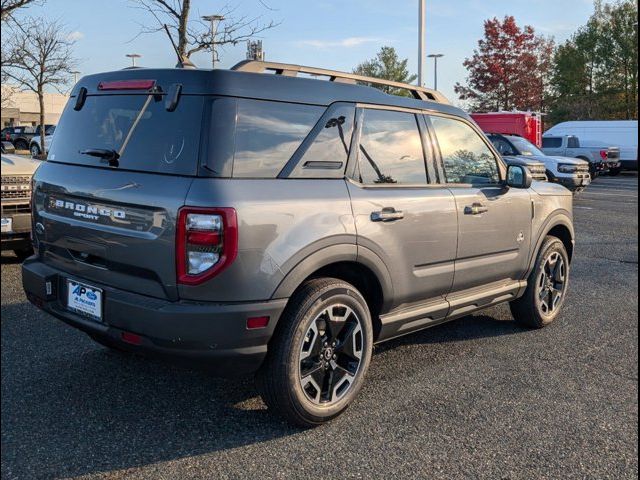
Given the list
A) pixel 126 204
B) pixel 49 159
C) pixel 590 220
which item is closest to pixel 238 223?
pixel 126 204

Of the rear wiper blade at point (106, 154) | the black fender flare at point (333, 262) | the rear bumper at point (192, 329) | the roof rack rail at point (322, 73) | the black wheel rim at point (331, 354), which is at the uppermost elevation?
the roof rack rail at point (322, 73)

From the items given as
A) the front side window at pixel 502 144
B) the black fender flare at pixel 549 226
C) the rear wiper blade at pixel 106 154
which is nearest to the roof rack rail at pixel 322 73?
the rear wiper blade at pixel 106 154

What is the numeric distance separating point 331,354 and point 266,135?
1.26 metres

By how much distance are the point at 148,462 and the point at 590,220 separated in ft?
40.2

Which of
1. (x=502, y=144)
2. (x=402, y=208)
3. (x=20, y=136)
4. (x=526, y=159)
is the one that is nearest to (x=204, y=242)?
(x=402, y=208)

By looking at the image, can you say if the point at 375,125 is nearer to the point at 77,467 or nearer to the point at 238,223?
the point at 238,223

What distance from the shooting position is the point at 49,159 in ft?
12.6

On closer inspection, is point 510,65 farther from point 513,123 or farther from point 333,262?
point 333,262

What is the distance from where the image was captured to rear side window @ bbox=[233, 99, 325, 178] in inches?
122

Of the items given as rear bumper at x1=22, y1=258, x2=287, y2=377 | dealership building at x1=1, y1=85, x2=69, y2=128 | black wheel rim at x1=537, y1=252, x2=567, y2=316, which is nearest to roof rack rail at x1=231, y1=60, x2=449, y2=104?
rear bumper at x1=22, y1=258, x2=287, y2=377

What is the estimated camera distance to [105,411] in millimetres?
3402

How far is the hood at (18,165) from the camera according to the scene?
21.5 feet

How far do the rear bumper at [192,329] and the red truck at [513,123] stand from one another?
24.0m

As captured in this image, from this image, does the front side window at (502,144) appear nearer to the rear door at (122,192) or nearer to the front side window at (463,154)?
the front side window at (463,154)
